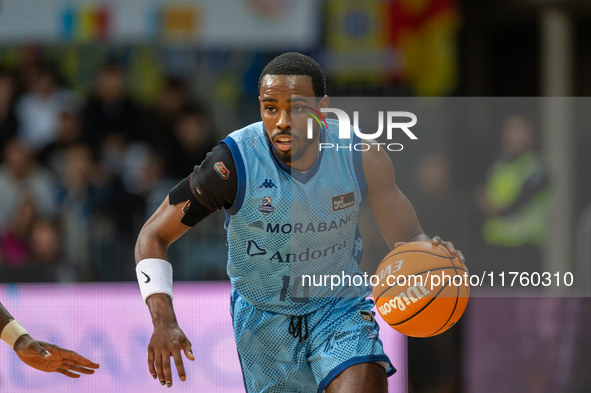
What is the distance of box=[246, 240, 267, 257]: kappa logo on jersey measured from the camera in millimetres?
3500

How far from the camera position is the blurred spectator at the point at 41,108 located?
782 centimetres

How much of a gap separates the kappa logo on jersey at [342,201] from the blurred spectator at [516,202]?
359 cm

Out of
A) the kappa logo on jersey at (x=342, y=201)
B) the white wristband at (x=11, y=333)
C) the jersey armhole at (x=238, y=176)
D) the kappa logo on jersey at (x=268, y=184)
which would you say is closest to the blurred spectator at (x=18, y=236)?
the white wristband at (x=11, y=333)

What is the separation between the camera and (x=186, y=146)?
7562mm

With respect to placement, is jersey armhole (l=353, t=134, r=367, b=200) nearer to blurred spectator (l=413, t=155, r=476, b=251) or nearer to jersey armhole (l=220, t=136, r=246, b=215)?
jersey armhole (l=220, t=136, r=246, b=215)

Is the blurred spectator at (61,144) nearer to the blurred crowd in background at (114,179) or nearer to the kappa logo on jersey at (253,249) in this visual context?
the blurred crowd in background at (114,179)

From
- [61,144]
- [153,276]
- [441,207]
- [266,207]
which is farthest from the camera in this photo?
[61,144]

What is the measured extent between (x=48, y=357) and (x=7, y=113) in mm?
5034

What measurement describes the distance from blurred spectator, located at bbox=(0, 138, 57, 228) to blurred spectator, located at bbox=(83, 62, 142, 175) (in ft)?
2.13

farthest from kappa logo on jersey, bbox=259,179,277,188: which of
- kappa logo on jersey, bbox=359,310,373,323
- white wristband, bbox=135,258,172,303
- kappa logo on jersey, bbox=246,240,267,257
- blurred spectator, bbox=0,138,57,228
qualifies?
blurred spectator, bbox=0,138,57,228

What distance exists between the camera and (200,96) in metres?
8.49

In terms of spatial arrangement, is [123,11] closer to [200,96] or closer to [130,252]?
[200,96]

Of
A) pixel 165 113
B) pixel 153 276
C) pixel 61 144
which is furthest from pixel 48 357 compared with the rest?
pixel 165 113

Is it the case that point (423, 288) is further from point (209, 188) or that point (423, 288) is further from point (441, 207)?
point (441, 207)
